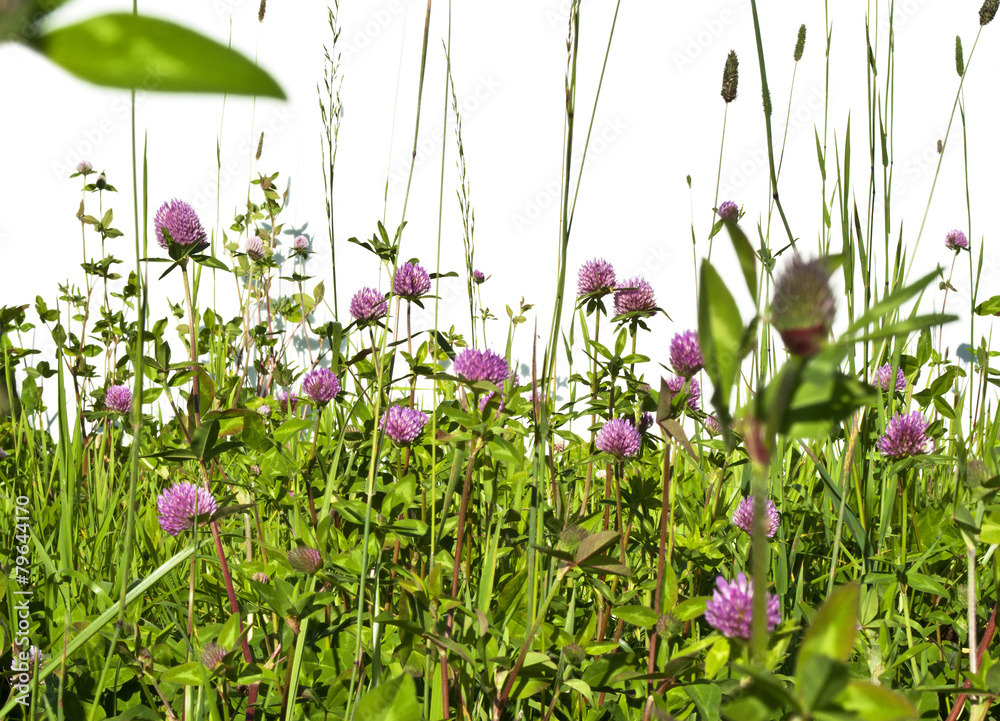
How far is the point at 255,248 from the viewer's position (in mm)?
2469

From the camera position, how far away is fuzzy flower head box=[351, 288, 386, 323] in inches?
45.9

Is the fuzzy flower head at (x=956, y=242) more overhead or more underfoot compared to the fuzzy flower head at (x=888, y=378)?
more overhead

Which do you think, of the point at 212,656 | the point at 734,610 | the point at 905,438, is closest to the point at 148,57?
the point at 734,610

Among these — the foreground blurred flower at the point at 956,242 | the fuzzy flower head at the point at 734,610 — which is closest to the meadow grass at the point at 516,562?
the fuzzy flower head at the point at 734,610

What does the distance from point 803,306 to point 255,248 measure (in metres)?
2.44

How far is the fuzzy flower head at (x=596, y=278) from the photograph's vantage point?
1131 millimetres

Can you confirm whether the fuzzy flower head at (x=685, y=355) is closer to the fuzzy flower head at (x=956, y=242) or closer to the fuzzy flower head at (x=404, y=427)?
the fuzzy flower head at (x=404, y=427)

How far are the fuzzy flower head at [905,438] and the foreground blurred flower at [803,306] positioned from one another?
80 centimetres

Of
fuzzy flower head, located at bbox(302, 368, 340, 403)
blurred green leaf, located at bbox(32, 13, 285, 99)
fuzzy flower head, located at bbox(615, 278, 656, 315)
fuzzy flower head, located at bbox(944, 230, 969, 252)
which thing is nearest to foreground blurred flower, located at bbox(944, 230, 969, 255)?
fuzzy flower head, located at bbox(944, 230, 969, 252)

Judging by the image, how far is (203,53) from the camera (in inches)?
4.8

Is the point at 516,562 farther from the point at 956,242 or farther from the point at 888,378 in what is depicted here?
the point at 956,242

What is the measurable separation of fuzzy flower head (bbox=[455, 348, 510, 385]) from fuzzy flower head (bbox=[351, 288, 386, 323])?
0.93 feet

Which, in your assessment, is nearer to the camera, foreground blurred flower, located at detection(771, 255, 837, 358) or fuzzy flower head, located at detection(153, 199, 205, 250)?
foreground blurred flower, located at detection(771, 255, 837, 358)

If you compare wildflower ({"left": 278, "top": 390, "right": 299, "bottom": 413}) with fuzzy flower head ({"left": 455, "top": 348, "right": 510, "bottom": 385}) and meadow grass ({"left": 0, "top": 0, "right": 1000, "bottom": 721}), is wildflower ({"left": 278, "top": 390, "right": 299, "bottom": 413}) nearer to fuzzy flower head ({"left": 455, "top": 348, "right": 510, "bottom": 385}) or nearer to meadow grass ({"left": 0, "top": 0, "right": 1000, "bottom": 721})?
meadow grass ({"left": 0, "top": 0, "right": 1000, "bottom": 721})
